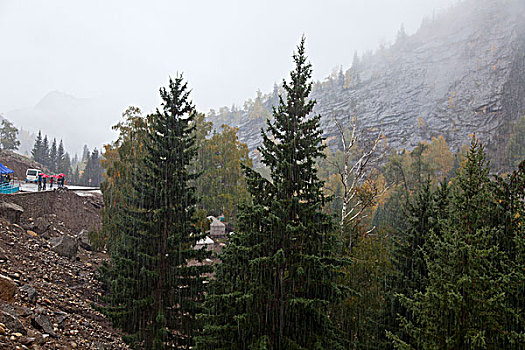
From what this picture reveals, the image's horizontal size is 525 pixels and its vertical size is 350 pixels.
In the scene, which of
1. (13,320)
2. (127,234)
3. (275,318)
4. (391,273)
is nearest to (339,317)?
(391,273)

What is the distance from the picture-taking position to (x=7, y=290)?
28.7 feet

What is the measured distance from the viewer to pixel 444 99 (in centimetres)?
12606

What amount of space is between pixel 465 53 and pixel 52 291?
6928 inches

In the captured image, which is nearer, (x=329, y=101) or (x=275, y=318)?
(x=275, y=318)

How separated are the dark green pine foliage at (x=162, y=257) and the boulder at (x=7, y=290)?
2545 millimetres

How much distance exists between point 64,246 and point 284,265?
39.1 feet

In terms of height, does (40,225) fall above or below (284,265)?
above

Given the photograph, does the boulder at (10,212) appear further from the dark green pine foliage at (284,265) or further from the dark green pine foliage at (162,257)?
the dark green pine foliage at (284,265)

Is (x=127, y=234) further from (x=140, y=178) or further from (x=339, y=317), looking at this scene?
(x=339, y=317)

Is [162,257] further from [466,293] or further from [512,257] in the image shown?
[512,257]

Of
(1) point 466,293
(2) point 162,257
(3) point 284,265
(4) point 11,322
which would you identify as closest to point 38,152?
(4) point 11,322

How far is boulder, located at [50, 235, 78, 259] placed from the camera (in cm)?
1431

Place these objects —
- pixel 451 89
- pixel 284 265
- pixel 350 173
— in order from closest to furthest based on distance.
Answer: pixel 284 265 → pixel 350 173 → pixel 451 89

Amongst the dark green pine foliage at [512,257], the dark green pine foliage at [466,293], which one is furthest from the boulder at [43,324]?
the dark green pine foliage at [512,257]
